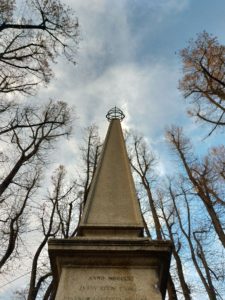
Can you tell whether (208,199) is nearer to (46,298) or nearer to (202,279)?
(202,279)

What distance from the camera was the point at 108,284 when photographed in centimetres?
431

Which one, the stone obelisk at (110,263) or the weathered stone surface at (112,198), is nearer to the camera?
the stone obelisk at (110,263)

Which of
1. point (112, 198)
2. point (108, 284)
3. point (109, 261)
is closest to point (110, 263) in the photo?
point (109, 261)

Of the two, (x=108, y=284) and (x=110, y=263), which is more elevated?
(x=110, y=263)

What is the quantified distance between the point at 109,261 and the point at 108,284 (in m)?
0.32

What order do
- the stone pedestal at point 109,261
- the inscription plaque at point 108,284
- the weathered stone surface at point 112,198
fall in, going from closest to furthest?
the inscription plaque at point 108,284, the stone pedestal at point 109,261, the weathered stone surface at point 112,198

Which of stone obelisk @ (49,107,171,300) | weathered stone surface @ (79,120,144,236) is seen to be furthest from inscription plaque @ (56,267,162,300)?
weathered stone surface @ (79,120,144,236)

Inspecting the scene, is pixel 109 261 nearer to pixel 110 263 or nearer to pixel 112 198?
pixel 110 263

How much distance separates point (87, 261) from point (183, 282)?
1000 centimetres

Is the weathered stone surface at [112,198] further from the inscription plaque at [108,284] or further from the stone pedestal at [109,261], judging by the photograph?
the inscription plaque at [108,284]

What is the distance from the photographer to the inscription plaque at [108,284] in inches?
165

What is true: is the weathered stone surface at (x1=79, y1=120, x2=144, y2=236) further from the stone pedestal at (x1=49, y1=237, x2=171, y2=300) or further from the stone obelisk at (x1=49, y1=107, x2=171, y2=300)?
the stone pedestal at (x1=49, y1=237, x2=171, y2=300)

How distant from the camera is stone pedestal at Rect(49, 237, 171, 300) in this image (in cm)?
437

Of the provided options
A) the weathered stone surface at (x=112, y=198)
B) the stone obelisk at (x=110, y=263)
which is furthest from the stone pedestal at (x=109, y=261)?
the weathered stone surface at (x=112, y=198)
